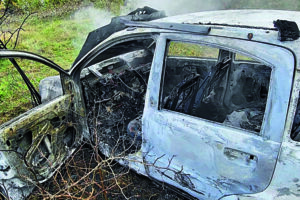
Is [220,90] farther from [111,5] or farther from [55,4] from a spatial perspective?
[55,4]

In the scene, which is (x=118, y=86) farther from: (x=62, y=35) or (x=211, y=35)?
(x=62, y=35)

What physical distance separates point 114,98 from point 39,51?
21.2 feet

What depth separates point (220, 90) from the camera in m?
3.02

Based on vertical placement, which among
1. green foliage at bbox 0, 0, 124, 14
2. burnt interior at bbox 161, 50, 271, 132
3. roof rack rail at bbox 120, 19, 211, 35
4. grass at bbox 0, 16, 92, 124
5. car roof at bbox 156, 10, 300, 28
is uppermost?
green foliage at bbox 0, 0, 124, 14

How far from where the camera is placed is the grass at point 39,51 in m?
5.32

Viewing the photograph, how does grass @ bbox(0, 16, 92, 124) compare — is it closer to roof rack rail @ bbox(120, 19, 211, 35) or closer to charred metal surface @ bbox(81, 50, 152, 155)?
charred metal surface @ bbox(81, 50, 152, 155)

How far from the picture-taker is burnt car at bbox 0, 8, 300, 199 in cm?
166

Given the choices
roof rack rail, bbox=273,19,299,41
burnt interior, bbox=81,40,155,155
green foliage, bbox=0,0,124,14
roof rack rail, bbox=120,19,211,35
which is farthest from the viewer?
green foliage, bbox=0,0,124,14

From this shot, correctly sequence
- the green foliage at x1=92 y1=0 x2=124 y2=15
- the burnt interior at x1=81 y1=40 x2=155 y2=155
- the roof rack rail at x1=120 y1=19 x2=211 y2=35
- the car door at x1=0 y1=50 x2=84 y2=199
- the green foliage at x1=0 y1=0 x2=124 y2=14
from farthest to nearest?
the green foliage at x1=92 y1=0 x2=124 y2=15, the green foliage at x1=0 y1=0 x2=124 y2=14, the burnt interior at x1=81 y1=40 x2=155 y2=155, the car door at x1=0 y1=50 x2=84 y2=199, the roof rack rail at x1=120 y1=19 x2=211 y2=35

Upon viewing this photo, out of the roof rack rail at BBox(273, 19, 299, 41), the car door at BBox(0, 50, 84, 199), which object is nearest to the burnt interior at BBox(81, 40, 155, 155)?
the car door at BBox(0, 50, 84, 199)

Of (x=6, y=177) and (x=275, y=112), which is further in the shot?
(x=6, y=177)

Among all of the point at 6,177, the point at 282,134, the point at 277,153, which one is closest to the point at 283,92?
the point at 282,134

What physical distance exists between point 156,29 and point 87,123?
150 cm

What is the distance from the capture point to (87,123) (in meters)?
3.09
